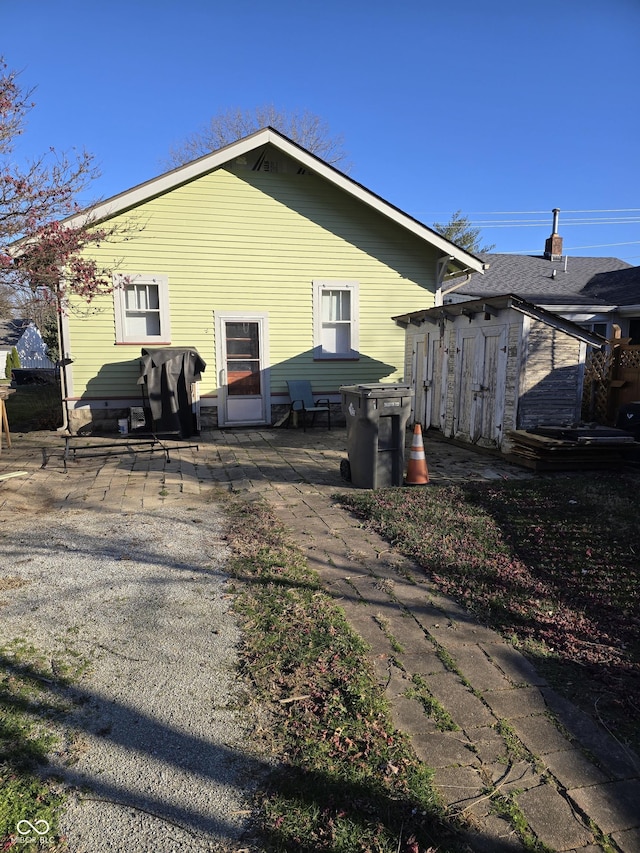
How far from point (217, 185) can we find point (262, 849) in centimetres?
1154

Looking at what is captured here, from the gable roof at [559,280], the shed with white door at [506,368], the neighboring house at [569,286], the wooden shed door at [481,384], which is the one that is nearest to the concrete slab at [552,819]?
the shed with white door at [506,368]

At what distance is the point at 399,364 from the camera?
12.6 m

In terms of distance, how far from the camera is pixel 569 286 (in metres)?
20.2

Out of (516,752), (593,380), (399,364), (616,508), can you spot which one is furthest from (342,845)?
(399,364)

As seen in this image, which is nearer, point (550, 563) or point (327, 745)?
point (327, 745)

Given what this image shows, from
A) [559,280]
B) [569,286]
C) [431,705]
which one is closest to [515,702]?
[431,705]

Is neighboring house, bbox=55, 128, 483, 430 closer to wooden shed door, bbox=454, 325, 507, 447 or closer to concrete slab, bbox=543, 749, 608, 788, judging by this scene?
wooden shed door, bbox=454, 325, 507, 447

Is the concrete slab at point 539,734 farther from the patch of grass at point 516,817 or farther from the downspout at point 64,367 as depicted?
the downspout at point 64,367

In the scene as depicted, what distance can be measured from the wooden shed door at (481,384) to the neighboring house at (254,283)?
352cm

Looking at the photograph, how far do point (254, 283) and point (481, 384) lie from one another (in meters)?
5.65

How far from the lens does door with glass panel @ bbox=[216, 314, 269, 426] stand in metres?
11.4

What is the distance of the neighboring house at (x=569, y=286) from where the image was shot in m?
17.2

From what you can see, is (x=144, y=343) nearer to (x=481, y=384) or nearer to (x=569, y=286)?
(x=481, y=384)

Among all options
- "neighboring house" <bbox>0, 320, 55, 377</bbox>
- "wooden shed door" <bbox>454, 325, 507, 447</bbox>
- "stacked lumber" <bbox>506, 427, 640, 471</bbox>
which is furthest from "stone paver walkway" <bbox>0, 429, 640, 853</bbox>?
"neighboring house" <bbox>0, 320, 55, 377</bbox>
